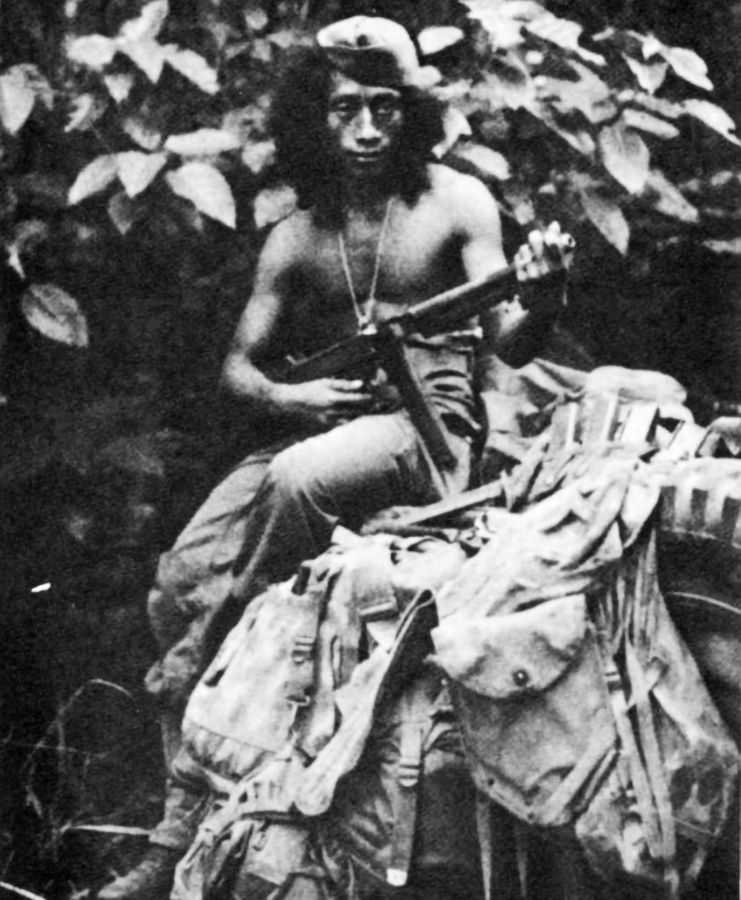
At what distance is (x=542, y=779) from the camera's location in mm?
2402

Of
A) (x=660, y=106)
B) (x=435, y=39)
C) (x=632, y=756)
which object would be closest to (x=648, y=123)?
(x=660, y=106)

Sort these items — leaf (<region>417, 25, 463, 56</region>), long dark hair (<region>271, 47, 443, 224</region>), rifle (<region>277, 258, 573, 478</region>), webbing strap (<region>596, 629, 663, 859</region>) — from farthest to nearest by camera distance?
leaf (<region>417, 25, 463, 56</region>) → long dark hair (<region>271, 47, 443, 224</region>) → rifle (<region>277, 258, 573, 478</region>) → webbing strap (<region>596, 629, 663, 859</region>)

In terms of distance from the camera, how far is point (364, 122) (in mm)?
2846

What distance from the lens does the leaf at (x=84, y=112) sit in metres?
3.16

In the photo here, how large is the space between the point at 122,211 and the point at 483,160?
0.60 metres

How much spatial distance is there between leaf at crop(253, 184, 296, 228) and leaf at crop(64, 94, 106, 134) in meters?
0.32

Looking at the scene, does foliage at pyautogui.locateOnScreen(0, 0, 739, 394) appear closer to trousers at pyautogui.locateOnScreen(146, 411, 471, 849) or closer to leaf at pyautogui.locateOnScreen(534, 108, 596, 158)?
leaf at pyautogui.locateOnScreen(534, 108, 596, 158)

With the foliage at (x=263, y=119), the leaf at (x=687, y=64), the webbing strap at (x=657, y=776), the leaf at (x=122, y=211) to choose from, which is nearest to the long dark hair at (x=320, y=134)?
the foliage at (x=263, y=119)

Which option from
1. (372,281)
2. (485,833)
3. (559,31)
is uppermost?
(559,31)

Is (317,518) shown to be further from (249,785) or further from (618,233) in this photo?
(618,233)

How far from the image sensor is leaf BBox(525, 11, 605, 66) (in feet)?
10.1

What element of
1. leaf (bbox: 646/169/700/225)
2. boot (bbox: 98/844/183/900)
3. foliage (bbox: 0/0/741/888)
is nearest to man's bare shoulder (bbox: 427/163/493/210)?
foliage (bbox: 0/0/741/888)

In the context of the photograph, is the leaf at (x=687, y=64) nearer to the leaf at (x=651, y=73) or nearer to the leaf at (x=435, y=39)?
the leaf at (x=651, y=73)

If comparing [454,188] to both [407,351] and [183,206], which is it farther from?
[183,206]
